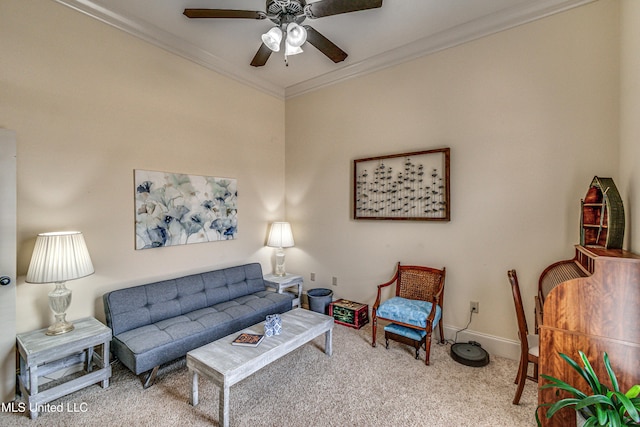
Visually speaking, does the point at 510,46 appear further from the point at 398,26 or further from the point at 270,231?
the point at 270,231

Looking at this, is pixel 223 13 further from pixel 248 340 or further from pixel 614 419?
pixel 614 419

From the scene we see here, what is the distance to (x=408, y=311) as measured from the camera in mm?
2742

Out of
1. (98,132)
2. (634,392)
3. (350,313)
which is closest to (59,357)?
(98,132)

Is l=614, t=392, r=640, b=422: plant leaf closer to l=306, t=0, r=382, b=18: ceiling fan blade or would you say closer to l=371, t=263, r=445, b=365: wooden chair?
l=371, t=263, r=445, b=365: wooden chair

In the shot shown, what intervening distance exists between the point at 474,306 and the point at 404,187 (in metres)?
1.44

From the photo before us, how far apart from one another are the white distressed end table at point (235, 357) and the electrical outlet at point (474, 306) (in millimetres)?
1543

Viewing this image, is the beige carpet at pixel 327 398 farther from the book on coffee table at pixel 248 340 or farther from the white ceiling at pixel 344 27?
the white ceiling at pixel 344 27

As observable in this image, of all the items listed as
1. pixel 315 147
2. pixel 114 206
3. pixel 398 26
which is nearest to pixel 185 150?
pixel 114 206

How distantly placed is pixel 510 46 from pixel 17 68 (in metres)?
4.19

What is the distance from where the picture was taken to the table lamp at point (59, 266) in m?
2.06

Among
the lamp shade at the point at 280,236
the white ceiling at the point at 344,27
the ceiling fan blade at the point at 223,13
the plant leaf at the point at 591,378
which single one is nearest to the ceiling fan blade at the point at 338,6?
the ceiling fan blade at the point at 223,13

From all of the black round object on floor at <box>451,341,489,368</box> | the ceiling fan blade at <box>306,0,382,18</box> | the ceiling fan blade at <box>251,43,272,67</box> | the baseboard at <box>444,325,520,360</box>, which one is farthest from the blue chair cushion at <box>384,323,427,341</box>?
the ceiling fan blade at <box>251,43,272,67</box>

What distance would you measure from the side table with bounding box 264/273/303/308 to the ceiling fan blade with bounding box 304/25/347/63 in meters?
2.69

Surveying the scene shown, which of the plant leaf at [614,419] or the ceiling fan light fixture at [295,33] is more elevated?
the ceiling fan light fixture at [295,33]
